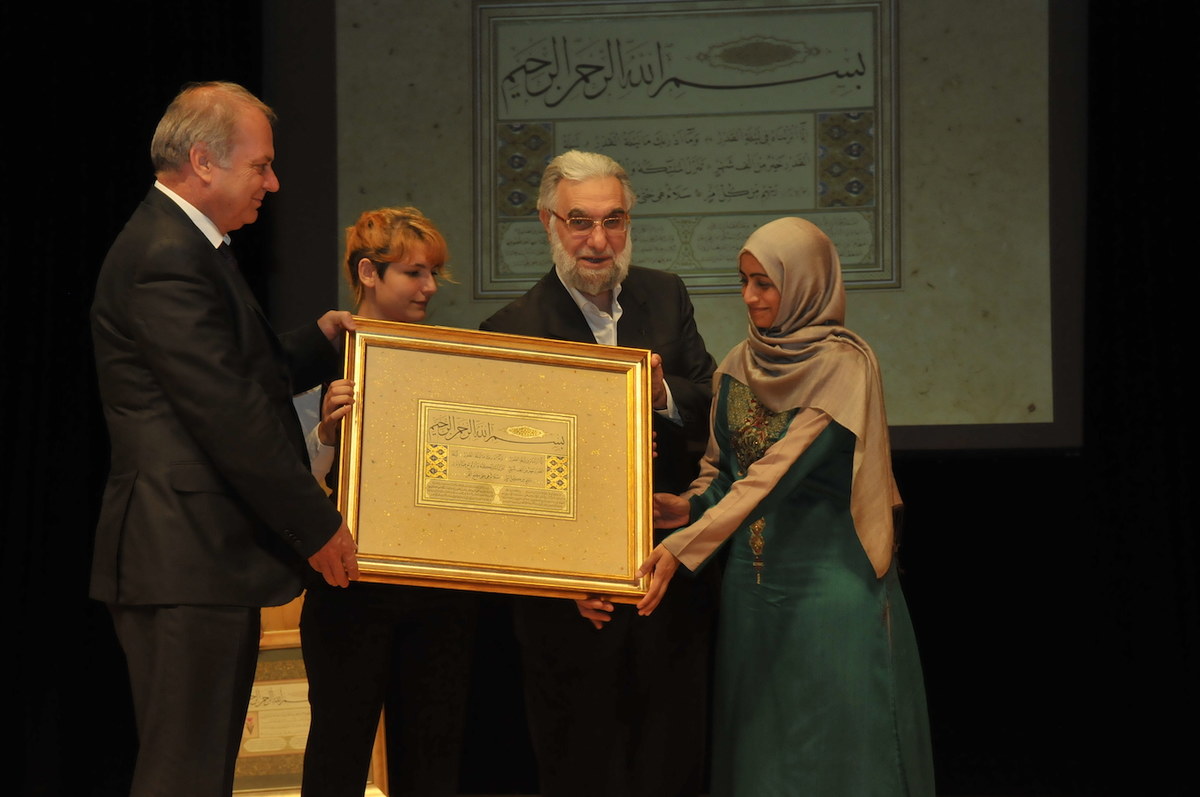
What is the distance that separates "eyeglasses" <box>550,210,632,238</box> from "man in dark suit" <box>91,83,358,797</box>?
795 mm

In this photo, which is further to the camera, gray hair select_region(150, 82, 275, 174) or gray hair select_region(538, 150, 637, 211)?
gray hair select_region(538, 150, 637, 211)

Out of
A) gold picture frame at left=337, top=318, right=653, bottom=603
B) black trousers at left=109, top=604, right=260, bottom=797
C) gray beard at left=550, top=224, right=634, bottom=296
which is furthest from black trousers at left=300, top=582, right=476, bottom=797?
gray beard at left=550, top=224, right=634, bottom=296

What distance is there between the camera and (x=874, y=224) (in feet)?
13.3

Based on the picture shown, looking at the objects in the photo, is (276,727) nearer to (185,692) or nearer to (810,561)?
(185,692)

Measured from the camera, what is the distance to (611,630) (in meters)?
2.64

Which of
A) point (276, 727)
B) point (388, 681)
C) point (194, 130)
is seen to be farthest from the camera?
point (276, 727)

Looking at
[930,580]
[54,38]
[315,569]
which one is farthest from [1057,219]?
[54,38]

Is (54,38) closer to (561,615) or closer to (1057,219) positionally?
(561,615)

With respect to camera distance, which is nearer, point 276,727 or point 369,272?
point 369,272

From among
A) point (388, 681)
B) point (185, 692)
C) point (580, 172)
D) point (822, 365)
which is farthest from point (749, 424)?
point (185, 692)

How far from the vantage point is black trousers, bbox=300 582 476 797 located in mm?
2484

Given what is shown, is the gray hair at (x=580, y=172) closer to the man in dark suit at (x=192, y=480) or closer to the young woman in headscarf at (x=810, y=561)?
the young woman in headscarf at (x=810, y=561)

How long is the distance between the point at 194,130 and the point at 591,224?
91 centimetres

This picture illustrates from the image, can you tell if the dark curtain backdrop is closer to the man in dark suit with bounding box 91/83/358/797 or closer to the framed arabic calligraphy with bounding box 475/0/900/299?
the framed arabic calligraphy with bounding box 475/0/900/299
